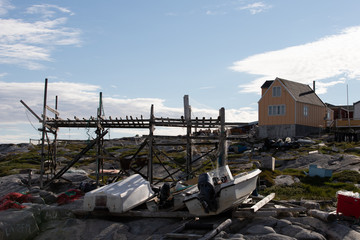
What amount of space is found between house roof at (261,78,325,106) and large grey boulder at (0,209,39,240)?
32937 mm

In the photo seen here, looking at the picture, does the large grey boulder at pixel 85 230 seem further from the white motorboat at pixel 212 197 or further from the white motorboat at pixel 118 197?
the white motorboat at pixel 212 197

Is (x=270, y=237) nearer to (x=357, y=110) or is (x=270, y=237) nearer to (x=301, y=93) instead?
(x=301, y=93)

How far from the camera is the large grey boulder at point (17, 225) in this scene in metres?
12.0

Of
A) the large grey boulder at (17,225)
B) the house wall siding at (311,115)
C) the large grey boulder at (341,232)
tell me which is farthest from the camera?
the house wall siding at (311,115)

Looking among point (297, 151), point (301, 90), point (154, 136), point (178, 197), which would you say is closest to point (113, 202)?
point (178, 197)

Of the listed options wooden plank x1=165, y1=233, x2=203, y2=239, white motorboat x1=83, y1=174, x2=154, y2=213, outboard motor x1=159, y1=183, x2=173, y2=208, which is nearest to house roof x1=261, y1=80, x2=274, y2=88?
white motorboat x1=83, y1=174, x2=154, y2=213

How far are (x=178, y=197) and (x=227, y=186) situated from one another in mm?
1895

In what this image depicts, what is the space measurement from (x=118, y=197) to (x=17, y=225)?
3026mm

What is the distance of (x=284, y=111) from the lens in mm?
41938

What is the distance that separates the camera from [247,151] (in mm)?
35719

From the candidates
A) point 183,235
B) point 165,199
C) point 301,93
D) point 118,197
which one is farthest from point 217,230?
point 301,93

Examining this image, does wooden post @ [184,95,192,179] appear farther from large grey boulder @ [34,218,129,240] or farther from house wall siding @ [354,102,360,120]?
house wall siding @ [354,102,360,120]

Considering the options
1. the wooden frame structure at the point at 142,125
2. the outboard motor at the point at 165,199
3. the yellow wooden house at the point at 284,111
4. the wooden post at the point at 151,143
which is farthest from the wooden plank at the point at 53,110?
the yellow wooden house at the point at 284,111

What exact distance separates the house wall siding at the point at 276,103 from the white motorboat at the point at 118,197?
97.1 ft
